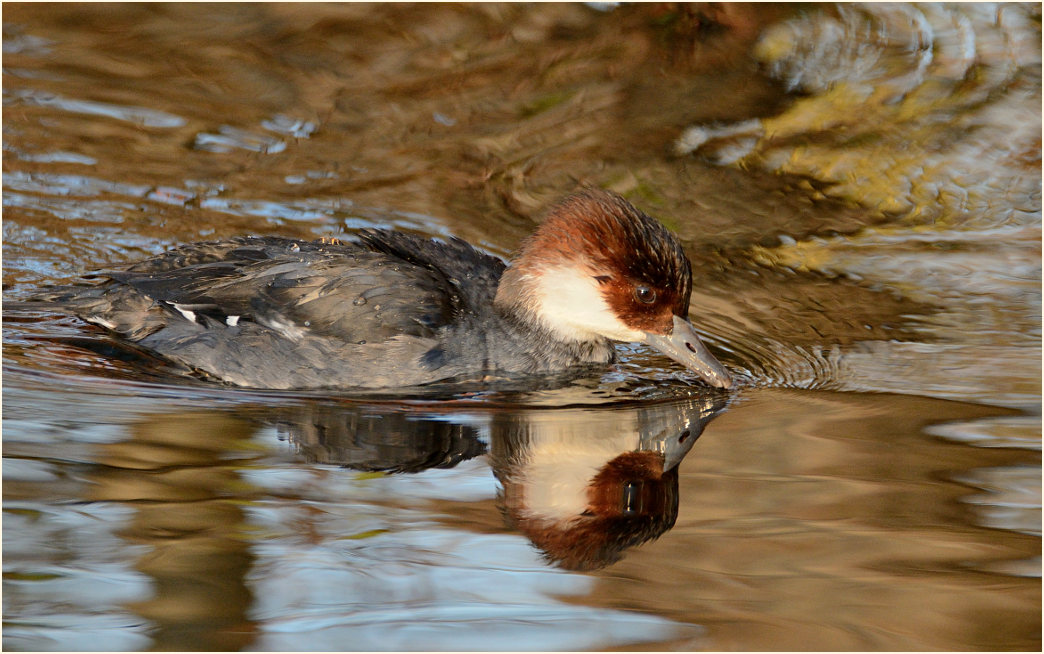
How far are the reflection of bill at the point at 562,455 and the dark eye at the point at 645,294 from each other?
23.3 inches

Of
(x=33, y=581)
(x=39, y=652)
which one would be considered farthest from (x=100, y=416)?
(x=39, y=652)

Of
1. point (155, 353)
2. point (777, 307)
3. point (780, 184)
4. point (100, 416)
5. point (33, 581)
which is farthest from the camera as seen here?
point (780, 184)

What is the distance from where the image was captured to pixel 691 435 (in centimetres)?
552

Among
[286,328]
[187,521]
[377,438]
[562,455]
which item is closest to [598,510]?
[562,455]

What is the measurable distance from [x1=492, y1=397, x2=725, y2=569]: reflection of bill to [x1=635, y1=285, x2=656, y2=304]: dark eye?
0.60 meters

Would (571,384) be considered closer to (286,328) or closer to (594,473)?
(594,473)

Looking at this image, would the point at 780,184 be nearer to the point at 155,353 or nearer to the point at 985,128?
the point at 985,128

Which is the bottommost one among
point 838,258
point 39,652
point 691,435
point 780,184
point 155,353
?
point 39,652

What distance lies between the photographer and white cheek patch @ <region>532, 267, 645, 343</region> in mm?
6387

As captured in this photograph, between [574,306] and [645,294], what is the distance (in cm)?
44

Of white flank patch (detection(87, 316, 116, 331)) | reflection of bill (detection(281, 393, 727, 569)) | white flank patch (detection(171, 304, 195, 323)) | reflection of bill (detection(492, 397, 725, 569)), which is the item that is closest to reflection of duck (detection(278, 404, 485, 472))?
reflection of bill (detection(281, 393, 727, 569))

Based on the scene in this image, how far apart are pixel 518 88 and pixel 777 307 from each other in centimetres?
391

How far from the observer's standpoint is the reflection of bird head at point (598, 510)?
4363mm

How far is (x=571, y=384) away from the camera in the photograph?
249 inches
